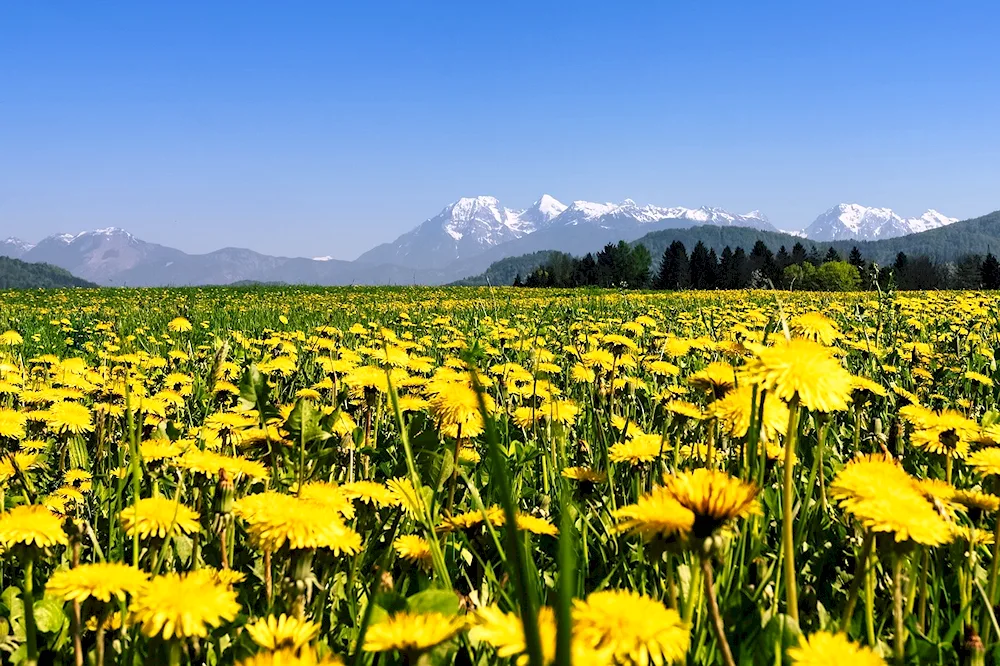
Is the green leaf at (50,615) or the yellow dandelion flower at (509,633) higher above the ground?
the yellow dandelion flower at (509,633)

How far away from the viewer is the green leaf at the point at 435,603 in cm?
122

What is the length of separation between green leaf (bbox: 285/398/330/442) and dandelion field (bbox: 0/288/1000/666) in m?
0.01

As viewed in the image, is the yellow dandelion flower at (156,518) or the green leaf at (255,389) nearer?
the yellow dandelion flower at (156,518)

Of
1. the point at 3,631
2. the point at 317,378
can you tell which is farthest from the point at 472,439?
the point at 317,378

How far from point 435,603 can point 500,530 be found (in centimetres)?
52

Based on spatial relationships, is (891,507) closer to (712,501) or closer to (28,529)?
(712,501)

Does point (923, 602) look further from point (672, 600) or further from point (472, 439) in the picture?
point (472, 439)

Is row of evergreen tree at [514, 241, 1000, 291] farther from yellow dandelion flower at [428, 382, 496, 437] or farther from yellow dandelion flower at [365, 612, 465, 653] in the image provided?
yellow dandelion flower at [365, 612, 465, 653]

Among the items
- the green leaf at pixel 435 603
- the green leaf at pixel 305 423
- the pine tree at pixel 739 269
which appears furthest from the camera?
the pine tree at pixel 739 269

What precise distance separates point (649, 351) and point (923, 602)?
3649 mm

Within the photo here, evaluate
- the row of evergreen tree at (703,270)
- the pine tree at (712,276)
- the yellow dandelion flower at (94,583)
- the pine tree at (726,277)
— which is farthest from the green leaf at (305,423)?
the pine tree at (726,277)

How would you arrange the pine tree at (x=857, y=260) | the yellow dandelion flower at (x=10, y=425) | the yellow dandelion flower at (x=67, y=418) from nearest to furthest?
the yellow dandelion flower at (x=10, y=425) → the yellow dandelion flower at (x=67, y=418) → the pine tree at (x=857, y=260)

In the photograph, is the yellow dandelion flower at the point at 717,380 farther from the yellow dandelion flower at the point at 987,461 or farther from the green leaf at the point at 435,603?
the green leaf at the point at 435,603

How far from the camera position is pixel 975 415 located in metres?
3.36
